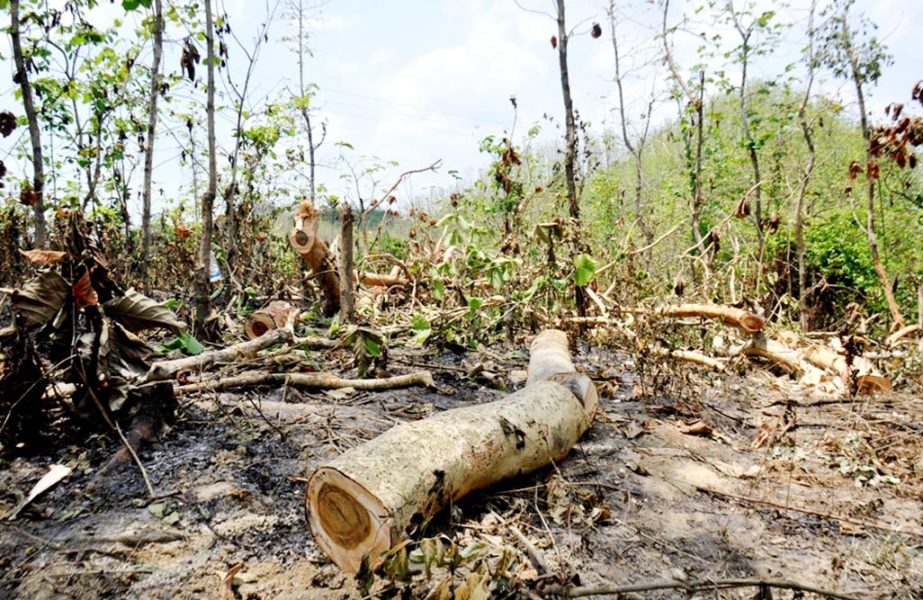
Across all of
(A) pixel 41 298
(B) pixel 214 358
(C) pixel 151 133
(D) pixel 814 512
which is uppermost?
(C) pixel 151 133

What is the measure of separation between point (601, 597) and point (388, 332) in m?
3.52

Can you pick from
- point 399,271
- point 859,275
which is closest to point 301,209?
point 399,271

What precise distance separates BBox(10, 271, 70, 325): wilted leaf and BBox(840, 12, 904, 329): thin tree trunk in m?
6.61

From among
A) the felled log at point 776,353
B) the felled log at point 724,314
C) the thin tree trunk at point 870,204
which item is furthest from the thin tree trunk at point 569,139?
the thin tree trunk at point 870,204

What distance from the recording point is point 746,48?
8891mm

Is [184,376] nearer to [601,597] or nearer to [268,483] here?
[268,483]

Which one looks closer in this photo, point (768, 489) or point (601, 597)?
point (601, 597)

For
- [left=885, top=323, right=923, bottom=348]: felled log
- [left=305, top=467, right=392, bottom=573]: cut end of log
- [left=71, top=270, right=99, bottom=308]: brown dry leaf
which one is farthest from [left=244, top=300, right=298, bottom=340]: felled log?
[left=885, top=323, right=923, bottom=348]: felled log

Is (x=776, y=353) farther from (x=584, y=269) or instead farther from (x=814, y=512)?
(x=814, y=512)

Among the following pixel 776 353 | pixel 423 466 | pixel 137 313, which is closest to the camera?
pixel 423 466

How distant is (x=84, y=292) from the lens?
2385 millimetres

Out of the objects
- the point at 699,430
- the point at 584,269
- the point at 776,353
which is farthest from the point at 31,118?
the point at 776,353

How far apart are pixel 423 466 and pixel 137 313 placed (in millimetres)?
1639

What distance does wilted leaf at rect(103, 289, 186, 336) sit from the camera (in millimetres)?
2538
